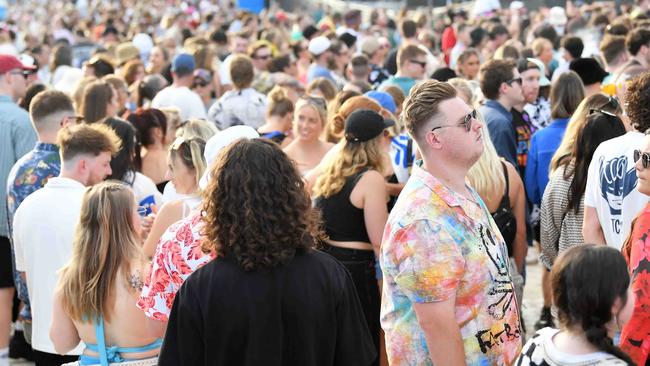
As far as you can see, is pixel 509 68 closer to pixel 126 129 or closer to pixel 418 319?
pixel 126 129

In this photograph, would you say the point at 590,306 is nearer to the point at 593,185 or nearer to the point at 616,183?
the point at 616,183

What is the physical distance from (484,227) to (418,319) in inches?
17.0

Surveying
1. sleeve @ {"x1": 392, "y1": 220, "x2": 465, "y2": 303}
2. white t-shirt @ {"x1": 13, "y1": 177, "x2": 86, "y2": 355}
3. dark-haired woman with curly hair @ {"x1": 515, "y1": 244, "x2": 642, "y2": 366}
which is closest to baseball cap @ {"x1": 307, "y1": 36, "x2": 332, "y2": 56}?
white t-shirt @ {"x1": 13, "y1": 177, "x2": 86, "y2": 355}

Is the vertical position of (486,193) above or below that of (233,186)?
below

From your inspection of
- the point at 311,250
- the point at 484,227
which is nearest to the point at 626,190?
the point at 484,227

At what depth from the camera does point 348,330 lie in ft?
11.2

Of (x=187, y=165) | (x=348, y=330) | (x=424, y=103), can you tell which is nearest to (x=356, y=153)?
(x=187, y=165)

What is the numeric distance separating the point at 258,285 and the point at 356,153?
9.33 ft

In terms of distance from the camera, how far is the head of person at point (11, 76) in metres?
7.97

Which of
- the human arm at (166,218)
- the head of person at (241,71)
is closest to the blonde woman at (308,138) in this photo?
the human arm at (166,218)

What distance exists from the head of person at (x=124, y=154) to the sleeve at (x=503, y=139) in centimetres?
263

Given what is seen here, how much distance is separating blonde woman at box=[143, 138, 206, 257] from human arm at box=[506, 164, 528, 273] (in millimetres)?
1968

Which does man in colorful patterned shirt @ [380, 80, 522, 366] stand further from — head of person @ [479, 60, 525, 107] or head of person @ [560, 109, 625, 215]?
head of person @ [479, 60, 525, 107]

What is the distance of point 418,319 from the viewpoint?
3.61 metres
